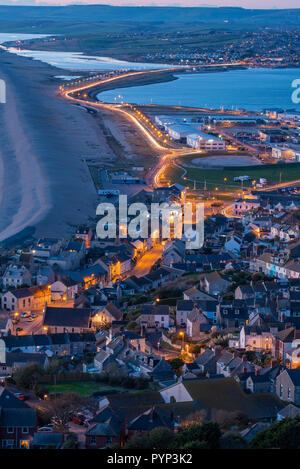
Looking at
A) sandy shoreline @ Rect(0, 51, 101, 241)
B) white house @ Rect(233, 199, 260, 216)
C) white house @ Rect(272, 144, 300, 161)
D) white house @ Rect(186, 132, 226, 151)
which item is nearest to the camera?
sandy shoreline @ Rect(0, 51, 101, 241)

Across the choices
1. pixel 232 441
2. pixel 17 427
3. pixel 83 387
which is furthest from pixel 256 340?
pixel 17 427

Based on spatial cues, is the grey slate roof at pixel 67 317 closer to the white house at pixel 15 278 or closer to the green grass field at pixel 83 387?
the white house at pixel 15 278

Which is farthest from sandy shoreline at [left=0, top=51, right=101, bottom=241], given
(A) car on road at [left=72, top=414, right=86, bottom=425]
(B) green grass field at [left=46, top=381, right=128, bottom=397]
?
(A) car on road at [left=72, top=414, right=86, bottom=425]

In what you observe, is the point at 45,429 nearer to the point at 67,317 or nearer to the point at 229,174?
the point at 67,317

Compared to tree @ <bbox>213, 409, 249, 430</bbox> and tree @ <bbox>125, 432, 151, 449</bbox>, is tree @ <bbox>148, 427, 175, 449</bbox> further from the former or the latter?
tree @ <bbox>213, 409, 249, 430</bbox>

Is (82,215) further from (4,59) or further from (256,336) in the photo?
(4,59)
